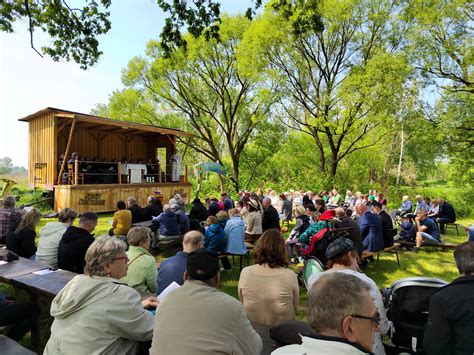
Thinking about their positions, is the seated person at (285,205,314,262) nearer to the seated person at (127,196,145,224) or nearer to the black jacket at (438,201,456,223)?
the seated person at (127,196,145,224)

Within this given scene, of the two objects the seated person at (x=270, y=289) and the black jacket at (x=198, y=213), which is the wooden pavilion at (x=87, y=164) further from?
the seated person at (x=270, y=289)

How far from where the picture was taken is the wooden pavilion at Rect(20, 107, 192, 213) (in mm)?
14250

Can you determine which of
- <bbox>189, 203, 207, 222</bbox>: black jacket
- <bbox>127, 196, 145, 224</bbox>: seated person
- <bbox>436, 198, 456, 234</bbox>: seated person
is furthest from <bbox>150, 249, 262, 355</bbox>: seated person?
<bbox>436, 198, 456, 234</bbox>: seated person

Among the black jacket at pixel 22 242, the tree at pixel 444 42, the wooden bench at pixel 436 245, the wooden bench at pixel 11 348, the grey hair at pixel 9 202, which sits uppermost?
the tree at pixel 444 42

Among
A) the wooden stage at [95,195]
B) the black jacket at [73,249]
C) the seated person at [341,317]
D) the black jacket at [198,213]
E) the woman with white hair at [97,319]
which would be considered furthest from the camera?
the wooden stage at [95,195]

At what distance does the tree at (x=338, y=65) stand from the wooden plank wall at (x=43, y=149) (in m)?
14.1

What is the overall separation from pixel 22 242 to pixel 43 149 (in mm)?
12700

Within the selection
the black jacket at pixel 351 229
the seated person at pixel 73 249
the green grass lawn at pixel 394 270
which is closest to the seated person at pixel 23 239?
the green grass lawn at pixel 394 270

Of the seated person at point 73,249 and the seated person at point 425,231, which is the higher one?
the seated person at point 73,249

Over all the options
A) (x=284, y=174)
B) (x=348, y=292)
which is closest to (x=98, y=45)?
(x=348, y=292)

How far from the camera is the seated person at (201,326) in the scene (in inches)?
73.3

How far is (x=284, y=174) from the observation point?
3186cm

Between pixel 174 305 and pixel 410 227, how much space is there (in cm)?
876

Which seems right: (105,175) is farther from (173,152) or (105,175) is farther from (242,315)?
(242,315)
